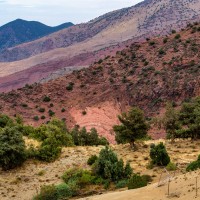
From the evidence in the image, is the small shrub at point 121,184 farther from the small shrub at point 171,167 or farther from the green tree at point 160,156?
the green tree at point 160,156

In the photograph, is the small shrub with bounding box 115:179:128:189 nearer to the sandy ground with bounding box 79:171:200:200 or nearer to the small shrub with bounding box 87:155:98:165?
the sandy ground with bounding box 79:171:200:200

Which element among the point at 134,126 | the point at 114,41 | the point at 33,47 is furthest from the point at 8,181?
the point at 33,47

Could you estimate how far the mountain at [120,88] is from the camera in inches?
2117

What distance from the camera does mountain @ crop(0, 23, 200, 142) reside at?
53.8 meters

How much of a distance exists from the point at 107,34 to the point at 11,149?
135 metres

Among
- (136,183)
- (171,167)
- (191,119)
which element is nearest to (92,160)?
(171,167)

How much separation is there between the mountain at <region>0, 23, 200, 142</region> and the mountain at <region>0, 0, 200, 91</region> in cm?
5239

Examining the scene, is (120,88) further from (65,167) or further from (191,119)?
(65,167)

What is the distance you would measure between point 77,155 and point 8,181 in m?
5.63

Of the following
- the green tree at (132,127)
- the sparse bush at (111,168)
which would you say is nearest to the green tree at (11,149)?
the sparse bush at (111,168)

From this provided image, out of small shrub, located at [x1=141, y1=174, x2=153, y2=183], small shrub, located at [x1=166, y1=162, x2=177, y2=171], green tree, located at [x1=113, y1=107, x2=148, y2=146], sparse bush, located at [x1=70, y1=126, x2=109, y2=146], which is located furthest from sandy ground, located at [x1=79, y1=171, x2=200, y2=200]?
sparse bush, located at [x1=70, y1=126, x2=109, y2=146]

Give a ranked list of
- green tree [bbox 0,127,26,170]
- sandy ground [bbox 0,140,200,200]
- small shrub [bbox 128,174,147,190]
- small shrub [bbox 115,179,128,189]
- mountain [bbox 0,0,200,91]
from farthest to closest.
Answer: mountain [bbox 0,0,200,91] → green tree [bbox 0,127,26,170] → sandy ground [bbox 0,140,200,200] → small shrub [bbox 115,179,128,189] → small shrub [bbox 128,174,147,190]

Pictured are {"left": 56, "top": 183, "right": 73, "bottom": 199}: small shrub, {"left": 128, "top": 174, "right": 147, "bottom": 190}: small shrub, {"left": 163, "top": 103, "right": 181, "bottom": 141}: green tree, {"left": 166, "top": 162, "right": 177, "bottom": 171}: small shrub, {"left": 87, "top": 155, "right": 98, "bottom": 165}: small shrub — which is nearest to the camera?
{"left": 128, "top": 174, "right": 147, "bottom": 190}: small shrub

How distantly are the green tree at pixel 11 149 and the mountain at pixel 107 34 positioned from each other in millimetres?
89145
